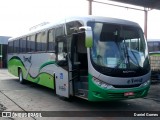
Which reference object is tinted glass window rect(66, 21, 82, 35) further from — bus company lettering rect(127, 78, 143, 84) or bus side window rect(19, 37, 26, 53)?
bus side window rect(19, 37, 26, 53)

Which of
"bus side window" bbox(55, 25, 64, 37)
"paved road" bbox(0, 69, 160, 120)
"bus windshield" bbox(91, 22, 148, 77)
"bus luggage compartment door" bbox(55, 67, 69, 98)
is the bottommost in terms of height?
"paved road" bbox(0, 69, 160, 120)

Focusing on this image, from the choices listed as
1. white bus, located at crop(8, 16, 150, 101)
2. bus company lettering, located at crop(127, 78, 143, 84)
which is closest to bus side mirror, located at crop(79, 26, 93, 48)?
white bus, located at crop(8, 16, 150, 101)

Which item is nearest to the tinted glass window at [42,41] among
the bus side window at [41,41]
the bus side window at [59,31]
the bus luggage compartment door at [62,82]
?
the bus side window at [41,41]

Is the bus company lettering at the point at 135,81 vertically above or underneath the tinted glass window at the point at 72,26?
underneath

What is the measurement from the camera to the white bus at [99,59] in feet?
29.8

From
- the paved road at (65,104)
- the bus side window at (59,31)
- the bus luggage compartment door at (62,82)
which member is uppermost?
the bus side window at (59,31)

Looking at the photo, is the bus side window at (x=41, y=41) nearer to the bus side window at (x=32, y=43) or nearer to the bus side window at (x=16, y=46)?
the bus side window at (x=32, y=43)

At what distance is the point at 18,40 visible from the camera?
1856 centimetres

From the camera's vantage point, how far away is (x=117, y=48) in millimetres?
9484

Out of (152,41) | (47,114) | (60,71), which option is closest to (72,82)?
(60,71)

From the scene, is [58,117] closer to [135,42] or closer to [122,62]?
[122,62]

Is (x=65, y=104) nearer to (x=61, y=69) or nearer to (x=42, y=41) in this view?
(x=61, y=69)

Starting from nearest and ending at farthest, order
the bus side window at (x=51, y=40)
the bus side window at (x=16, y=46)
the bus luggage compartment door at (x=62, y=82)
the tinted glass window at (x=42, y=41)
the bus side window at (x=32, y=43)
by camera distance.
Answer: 1. the bus luggage compartment door at (x=62, y=82)
2. the bus side window at (x=51, y=40)
3. the tinted glass window at (x=42, y=41)
4. the bus side window at (x=32, y=43)
5. the bus side window at (x=16, y=46)

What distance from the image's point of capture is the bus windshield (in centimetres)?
921
